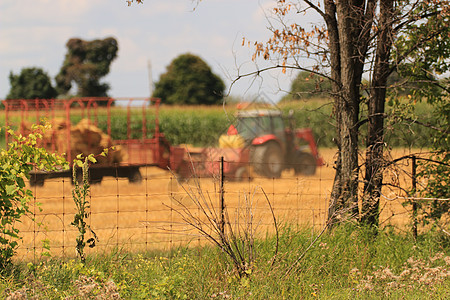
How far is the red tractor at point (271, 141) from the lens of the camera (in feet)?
Answer: 49.3

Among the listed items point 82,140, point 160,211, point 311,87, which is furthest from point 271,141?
A: point 311,87

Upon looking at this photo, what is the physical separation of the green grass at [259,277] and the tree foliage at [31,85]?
5579 centimetres

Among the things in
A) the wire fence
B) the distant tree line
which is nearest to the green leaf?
the wire fence

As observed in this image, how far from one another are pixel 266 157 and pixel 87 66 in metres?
48.6

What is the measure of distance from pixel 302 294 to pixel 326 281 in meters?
0.48

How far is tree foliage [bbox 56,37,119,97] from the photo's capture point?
2258 inches

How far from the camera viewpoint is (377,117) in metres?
7.16

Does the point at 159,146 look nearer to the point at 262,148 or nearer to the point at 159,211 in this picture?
the point at 159,211

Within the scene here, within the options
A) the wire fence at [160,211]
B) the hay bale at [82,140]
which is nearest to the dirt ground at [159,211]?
the wire fence at [160,211]

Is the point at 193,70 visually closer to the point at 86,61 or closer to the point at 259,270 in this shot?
the point at 86,61

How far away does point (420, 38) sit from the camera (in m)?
7.24

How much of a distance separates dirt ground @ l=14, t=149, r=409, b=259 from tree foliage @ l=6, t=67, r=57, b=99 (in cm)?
4366

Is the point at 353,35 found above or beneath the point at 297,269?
above

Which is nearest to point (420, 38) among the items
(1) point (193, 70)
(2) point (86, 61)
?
(1) point (193, 70)
